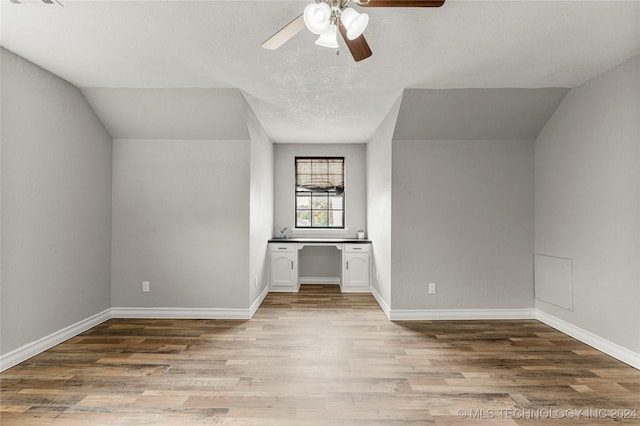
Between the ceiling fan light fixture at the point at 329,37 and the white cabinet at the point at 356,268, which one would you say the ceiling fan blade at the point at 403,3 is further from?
the white cabinet at the point at 356,268

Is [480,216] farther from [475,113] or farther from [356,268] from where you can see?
[356,268]

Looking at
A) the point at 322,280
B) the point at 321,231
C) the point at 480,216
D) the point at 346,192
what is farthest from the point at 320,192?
the point at 480,216

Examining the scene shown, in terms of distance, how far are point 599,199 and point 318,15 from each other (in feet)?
10.3

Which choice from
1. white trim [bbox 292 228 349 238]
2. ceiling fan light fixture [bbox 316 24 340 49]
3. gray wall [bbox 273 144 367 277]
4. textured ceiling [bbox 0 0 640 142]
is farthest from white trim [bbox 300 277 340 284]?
ceiling fan light fixture [bbox 316 24 340 49]

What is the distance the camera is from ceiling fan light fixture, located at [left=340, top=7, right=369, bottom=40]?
176 centimetres

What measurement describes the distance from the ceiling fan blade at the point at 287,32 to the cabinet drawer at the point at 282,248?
3.79m

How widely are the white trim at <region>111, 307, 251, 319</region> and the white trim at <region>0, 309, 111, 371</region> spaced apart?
201 millimetres

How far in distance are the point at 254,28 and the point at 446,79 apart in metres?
1.96

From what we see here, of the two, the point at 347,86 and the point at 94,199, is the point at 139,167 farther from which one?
the point at 347,86

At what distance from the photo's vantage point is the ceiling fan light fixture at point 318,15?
1.72 m

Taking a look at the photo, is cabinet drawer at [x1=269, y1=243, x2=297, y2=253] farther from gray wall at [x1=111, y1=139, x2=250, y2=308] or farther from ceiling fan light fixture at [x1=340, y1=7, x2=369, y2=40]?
ceiling fan light fixture at [x1=340, y1=7, x2=369, y2=40]

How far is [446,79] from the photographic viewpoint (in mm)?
3342

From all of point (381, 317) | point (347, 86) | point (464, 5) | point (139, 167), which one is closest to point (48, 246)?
point (139, 167)

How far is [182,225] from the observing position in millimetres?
4156
